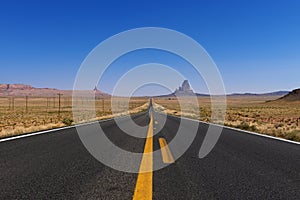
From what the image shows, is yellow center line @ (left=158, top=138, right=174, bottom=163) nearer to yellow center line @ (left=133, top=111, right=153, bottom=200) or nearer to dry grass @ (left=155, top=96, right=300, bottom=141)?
yellow center line @ (left=133, top=111, right=153, bottom=200)

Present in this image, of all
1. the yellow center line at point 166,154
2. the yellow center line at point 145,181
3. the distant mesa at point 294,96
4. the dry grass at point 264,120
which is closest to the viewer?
the yellow center line at point 145,181

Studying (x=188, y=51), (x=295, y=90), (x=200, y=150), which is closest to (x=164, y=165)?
(x=200, y=150)

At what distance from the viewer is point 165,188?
403 centimetres

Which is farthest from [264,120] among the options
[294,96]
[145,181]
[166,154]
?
[294,96]

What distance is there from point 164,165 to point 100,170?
4.46 ft

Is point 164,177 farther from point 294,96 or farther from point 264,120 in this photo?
point 294,96

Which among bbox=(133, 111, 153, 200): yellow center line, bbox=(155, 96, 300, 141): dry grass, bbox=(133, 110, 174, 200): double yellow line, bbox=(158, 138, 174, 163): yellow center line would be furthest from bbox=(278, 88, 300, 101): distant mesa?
bbox=(133, 111, 153, 200): yellow center line

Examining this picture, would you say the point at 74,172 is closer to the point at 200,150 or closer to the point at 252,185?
the point at 252,185

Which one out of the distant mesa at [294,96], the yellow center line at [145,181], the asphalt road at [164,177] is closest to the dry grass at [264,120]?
the asphalt road at [164,177]

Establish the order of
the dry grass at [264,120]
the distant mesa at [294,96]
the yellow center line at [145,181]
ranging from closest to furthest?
1. the yellow center line at [145,181]
2. the dry grass at [264,120]
3. the distant mesa at [294,96]

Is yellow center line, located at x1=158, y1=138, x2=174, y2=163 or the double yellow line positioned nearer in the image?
the double yellow line

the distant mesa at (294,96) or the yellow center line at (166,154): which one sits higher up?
the distant mesa at (294,96)

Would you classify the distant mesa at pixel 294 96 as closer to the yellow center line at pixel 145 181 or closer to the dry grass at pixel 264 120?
the dry grass at pixel 264 120

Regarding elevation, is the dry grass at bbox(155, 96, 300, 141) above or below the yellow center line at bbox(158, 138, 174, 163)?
below
